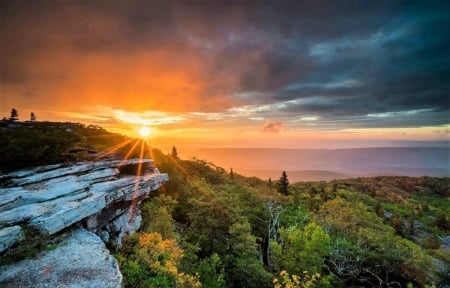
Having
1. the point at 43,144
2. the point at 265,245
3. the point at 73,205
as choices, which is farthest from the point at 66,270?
the point at 265,245

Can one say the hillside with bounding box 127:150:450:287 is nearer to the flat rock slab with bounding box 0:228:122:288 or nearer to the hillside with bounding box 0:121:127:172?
the flat rock slab with bounding box 0:228:122:288

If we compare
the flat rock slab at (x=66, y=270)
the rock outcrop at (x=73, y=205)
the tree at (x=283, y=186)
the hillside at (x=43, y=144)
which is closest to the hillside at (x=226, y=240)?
the hillside at (x=43, y=144)

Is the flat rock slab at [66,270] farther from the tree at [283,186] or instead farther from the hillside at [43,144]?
the tree at [283,186]

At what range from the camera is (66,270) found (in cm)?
1108

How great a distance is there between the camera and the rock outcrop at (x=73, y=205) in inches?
484

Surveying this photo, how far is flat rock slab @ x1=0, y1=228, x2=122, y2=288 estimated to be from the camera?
10242 millimetres

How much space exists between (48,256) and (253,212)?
88.4 feet

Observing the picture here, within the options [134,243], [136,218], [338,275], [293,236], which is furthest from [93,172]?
[338,275]

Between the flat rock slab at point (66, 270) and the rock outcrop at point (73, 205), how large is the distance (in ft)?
0.20

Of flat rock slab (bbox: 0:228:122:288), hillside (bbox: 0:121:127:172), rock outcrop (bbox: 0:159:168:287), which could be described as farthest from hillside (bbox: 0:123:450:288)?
flat rock slab (bbox: 0:228:122:288)

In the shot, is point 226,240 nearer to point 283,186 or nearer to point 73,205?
point 73,205

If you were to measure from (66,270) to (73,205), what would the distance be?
4378 mm

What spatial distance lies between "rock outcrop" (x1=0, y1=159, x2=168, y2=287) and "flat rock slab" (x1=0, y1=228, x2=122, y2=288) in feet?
0.20

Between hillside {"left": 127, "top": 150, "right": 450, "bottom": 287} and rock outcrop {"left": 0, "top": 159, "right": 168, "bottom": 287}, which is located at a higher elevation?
rock outcrop {"left": 0, "top": 159, "right": 168, "bottom": 287}
